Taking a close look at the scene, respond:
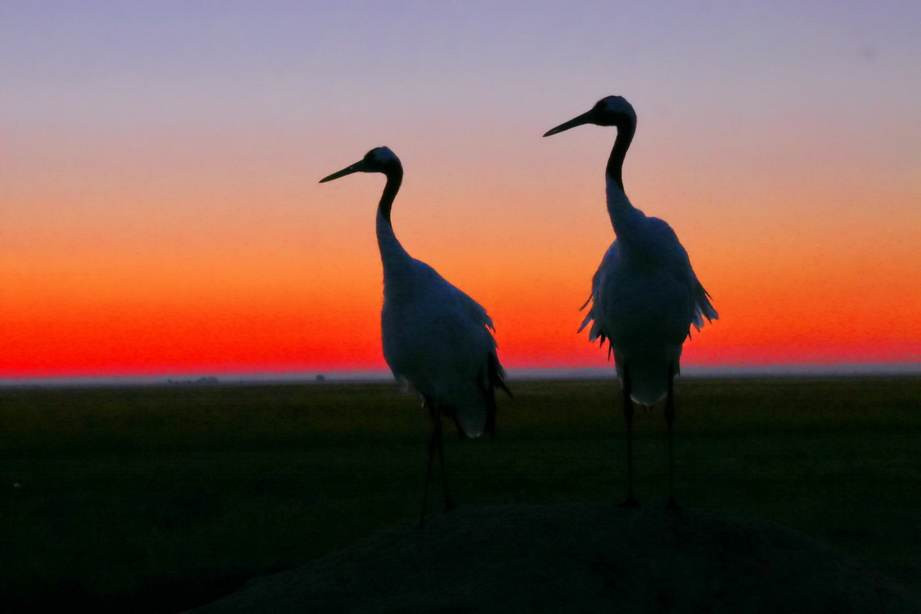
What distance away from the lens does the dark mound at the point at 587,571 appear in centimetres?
788

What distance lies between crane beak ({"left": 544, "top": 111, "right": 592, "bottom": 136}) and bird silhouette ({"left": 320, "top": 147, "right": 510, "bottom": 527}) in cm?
178

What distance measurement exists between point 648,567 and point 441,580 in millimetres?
1616

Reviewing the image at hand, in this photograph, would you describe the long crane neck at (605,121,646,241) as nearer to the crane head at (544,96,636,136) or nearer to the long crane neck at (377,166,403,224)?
the crane head at (544,96,636,136)

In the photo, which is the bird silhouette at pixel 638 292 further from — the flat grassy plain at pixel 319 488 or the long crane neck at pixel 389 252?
the flat grassy plain at pixel 319 488

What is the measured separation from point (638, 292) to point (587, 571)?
2.60 metres

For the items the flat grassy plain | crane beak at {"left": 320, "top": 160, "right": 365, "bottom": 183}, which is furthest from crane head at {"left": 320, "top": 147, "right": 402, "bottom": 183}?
the flat grassy plain

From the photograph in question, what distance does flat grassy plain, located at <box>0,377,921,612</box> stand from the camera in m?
13.8

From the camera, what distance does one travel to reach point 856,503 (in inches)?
745

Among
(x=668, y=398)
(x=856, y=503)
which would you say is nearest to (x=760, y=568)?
(x=668, y=398)

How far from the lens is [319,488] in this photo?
2192 cm

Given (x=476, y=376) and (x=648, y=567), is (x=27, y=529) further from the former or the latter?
(x=648, y=567)

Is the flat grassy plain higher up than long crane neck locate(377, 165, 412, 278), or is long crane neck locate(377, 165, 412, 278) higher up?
long crane neck locate(377, 165, 412, 278)

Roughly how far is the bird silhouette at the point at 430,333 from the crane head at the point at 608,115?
77.1 inches

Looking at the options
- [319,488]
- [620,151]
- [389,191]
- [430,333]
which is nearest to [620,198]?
[620,151]
